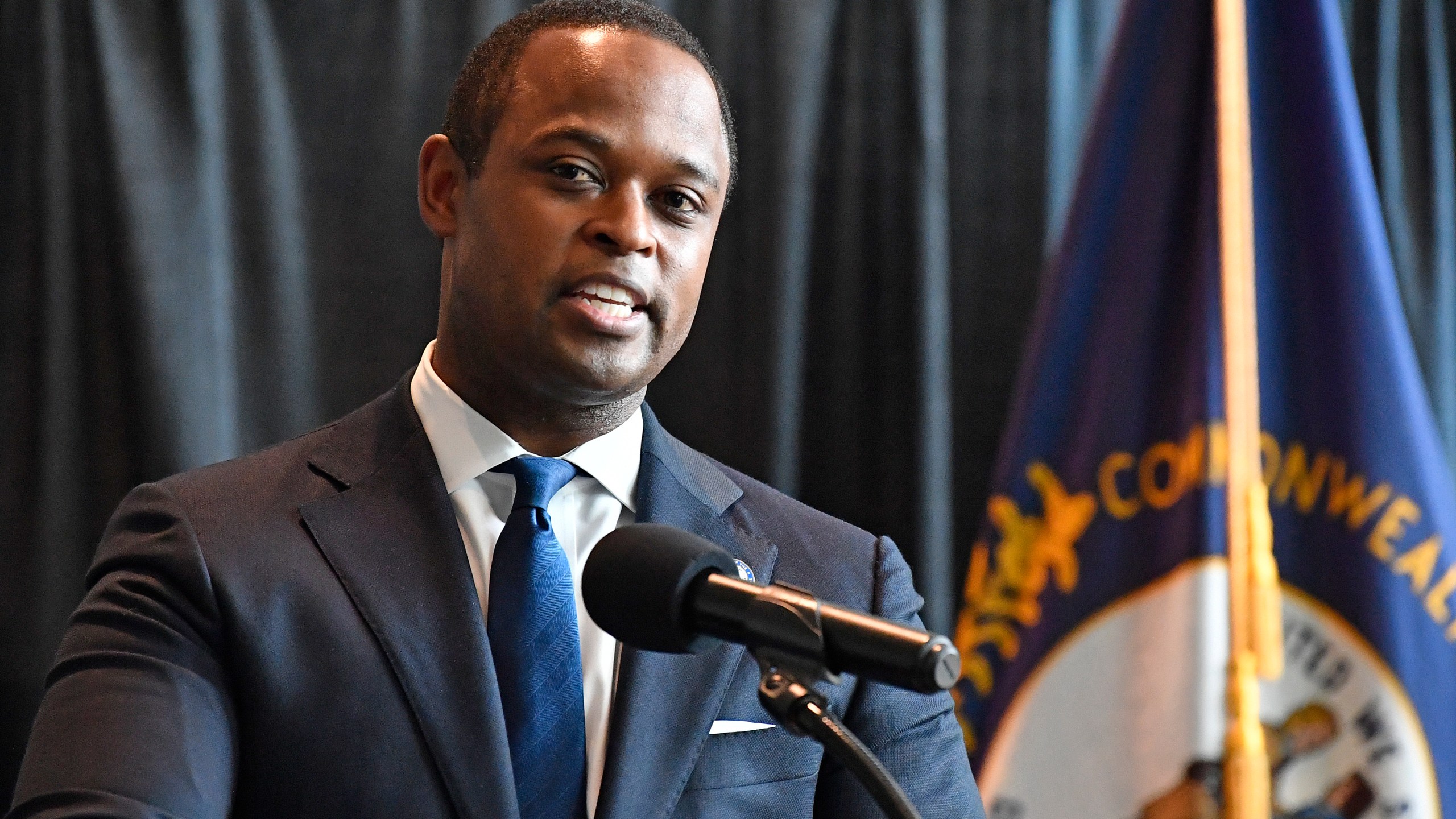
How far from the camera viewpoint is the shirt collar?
5.39 feet

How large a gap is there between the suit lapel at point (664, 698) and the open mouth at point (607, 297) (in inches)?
8.7

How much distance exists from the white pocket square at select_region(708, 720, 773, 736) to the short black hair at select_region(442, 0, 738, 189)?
69 cm

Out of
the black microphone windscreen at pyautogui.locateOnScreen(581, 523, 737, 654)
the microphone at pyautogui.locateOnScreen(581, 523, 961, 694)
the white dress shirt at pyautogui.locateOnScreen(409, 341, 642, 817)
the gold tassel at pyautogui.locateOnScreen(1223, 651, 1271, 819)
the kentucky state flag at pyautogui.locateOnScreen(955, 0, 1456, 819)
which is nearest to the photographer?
the microphone at pyautogui.locateOnScreen(581, 523, 961, 694)

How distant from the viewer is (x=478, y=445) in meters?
1.65

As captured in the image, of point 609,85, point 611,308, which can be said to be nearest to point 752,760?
point 611,308

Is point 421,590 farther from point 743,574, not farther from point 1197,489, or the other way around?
point 1197,489

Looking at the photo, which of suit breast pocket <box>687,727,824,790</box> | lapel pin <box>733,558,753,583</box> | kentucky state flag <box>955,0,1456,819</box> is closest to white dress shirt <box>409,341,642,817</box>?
suit breast pocket <box>687,727,824,790</box>

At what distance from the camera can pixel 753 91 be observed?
2.69 meters

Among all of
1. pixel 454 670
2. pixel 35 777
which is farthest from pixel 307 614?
pixel 35 777

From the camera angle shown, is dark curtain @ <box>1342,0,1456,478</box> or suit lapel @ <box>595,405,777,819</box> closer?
suit lapel @ <box>595,405,777,819</box>

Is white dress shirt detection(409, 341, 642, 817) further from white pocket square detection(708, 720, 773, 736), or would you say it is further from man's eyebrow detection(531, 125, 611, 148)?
man's eyebrow detection(531, 125, 611, 148)

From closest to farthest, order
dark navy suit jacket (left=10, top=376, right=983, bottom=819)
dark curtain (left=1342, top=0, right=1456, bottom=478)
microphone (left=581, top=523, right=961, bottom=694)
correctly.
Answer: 1. microphone (left=581, top=523, right=961, bottom=694)
2. dark navy suit jacket (left=10, top=376, right=983, bottom=819)
3. dark curtain (left=1342, top=0, right=1456, bottom=478)

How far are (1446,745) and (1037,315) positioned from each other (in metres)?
0.92

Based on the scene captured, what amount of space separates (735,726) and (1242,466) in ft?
3.53
